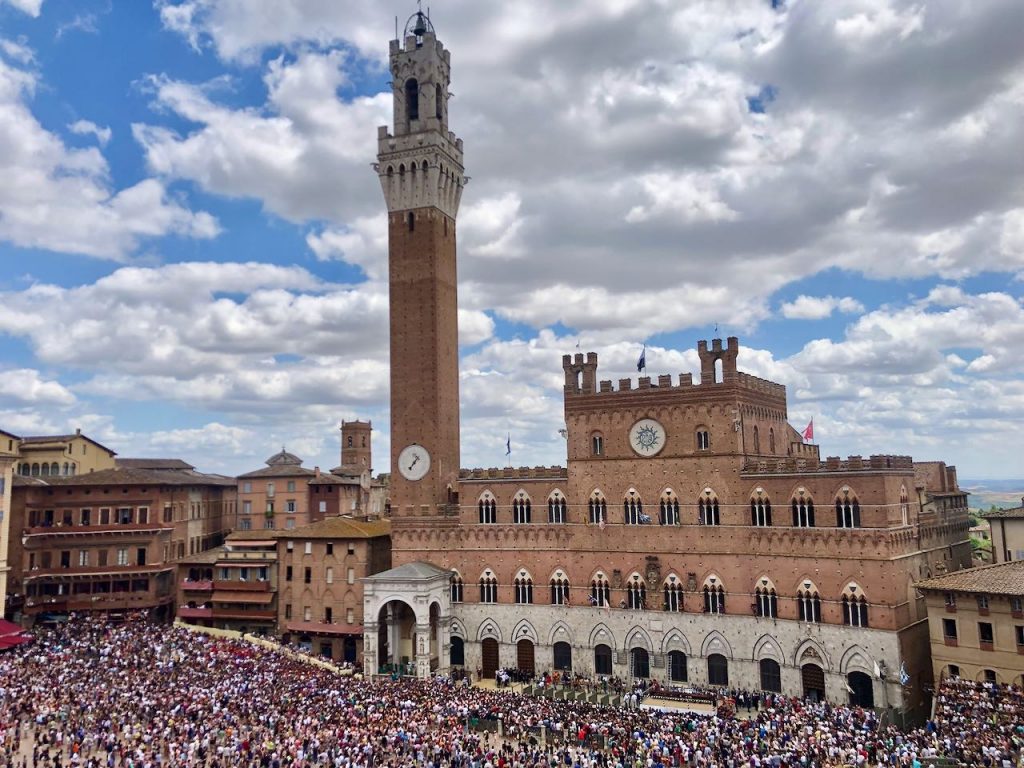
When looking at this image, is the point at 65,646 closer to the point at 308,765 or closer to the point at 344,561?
the point at 344,561

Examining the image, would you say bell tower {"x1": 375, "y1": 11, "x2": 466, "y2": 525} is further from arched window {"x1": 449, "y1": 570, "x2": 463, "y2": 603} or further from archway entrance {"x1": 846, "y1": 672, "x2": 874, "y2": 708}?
archway entrance {"x1": 846, "y1": 672, "x2": 874, "y2": 708}

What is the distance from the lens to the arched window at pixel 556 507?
56.3 metres

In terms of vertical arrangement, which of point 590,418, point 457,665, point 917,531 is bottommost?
point 457,665

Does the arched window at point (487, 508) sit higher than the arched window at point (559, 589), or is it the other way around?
the arched window at point (487, 508)

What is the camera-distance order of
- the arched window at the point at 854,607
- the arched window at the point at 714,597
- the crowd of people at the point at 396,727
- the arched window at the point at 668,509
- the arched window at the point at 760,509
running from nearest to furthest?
the crowd of people at the point at 396,727
the arched window at the point at 854,607
the arched window at the point at 760,509
the arched window at the point at 714,597
the arched window at the point at 668,509

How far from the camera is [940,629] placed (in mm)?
43969

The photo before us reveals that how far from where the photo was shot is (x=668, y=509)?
174 ft

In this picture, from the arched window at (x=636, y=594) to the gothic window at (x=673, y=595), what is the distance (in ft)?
4.85

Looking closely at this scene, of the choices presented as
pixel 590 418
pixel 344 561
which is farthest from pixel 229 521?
pixel 590 418

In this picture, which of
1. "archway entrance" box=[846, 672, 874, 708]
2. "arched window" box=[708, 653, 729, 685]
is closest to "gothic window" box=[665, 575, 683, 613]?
"arched window" box=[708, 653, 729, 685]

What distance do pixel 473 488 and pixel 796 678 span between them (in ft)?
80.4

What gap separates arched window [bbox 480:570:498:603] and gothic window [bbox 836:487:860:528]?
23.3 m

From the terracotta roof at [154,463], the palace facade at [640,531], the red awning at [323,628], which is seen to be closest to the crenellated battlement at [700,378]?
the palace facade at [640,531]

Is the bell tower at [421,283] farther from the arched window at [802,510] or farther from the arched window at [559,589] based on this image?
the arched window at [802,510]
